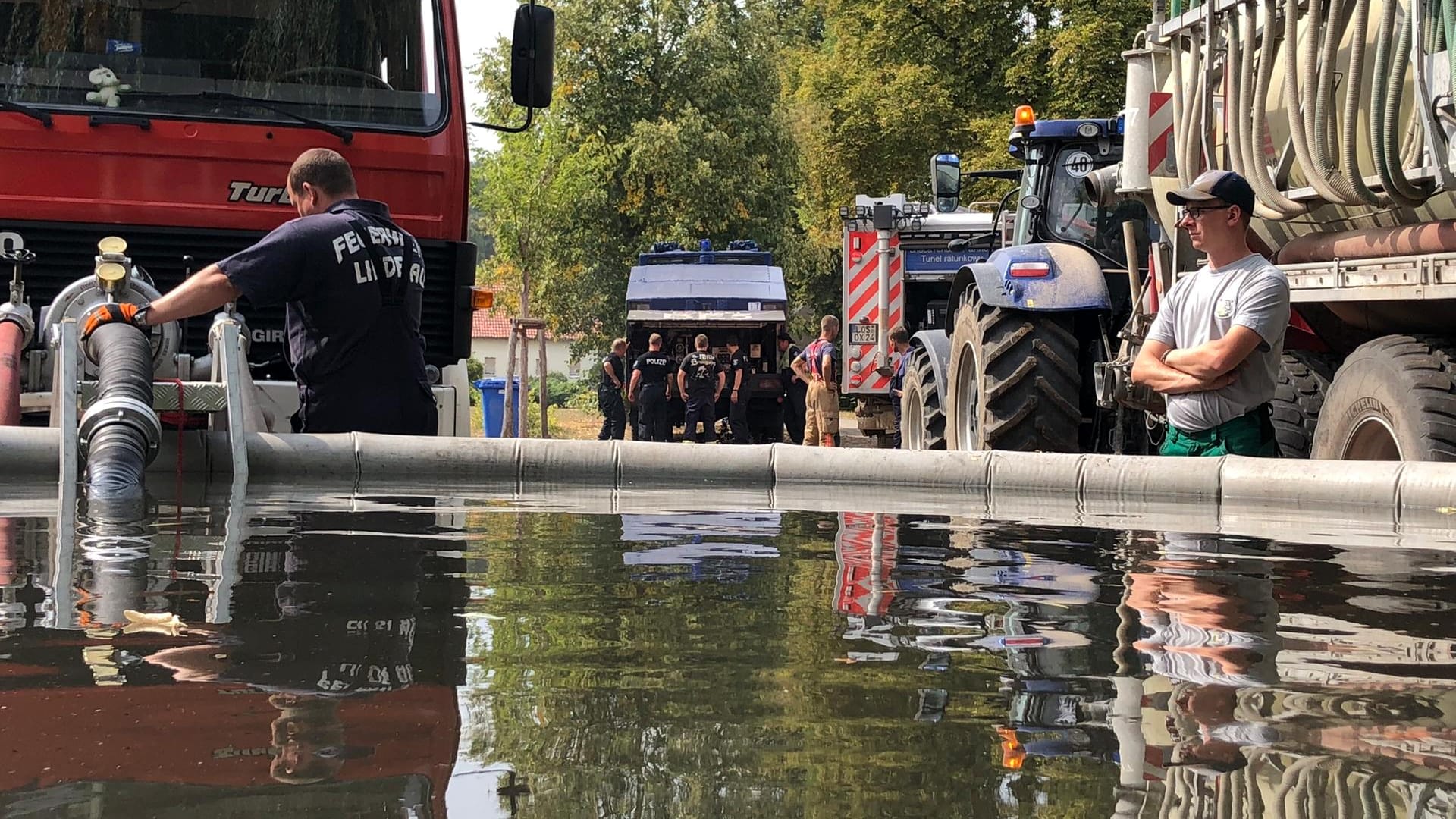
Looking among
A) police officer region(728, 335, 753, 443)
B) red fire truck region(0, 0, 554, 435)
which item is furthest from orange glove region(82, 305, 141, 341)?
police officer region(728, 335, 753, 443)

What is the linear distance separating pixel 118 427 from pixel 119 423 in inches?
0.8

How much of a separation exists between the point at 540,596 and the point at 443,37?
5.29 m

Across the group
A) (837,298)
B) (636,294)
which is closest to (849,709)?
(636,294)

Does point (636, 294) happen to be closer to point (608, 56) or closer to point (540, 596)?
point (608, 56)

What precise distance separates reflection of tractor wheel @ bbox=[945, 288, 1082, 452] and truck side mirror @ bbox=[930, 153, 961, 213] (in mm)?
3285

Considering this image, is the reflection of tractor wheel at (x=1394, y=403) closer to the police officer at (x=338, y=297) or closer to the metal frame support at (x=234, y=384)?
the police officer at (x=338, y=297)

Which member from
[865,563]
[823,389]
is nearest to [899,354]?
[823,389]

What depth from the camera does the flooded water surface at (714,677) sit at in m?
2.50

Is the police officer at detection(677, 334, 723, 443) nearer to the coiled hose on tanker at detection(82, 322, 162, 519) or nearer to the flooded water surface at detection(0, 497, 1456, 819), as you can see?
the coiled hose on tanker at detection(82, 322, 162, 519)

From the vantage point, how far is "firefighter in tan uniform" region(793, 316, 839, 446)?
69.8 feet

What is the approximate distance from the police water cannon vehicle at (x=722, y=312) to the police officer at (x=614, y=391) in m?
0.88

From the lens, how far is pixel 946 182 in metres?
13.8

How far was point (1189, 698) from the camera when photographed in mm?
3133

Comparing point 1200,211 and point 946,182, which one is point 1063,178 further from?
point 1200,211
